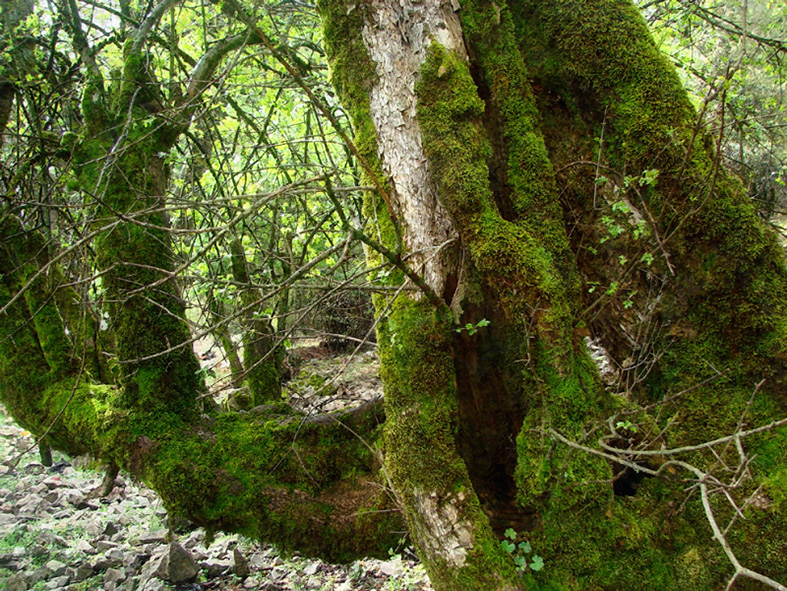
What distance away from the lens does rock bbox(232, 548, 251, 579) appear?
4438mm

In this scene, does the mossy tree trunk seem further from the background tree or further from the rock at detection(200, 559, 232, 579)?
the rock at detection(200, 559, 232, 579)

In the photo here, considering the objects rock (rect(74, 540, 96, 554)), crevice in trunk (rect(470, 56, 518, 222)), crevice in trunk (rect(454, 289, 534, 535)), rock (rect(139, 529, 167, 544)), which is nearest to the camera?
crevice in trunk (rect(454, 289, 534, 535))

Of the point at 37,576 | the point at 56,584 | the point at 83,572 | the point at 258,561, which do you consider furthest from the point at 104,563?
the point at 258,561

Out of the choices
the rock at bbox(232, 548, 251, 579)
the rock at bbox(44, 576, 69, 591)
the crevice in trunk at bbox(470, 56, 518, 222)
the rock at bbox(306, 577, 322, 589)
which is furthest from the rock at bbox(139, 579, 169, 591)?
the crevice in trunk at bbox(470, 56, 518, 222)

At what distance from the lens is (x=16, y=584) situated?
13.9 feet

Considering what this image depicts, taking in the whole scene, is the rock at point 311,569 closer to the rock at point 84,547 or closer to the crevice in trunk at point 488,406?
the rock at point 84,547

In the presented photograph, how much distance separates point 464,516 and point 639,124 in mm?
2110

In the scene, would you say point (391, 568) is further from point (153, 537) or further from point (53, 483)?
point (53, 483)

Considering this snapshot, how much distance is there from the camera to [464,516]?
2.19 meters

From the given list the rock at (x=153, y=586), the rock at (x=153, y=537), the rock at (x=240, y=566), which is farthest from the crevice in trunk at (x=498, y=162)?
the rock at (x=153, y=537)

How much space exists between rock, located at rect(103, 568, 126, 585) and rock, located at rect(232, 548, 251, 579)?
94 cm

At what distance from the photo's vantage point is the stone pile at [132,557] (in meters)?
4.25

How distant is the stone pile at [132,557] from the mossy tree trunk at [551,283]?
6.68 ft

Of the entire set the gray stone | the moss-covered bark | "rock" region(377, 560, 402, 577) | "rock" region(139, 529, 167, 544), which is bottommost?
"rock" region(377, 560, 402, 577)
